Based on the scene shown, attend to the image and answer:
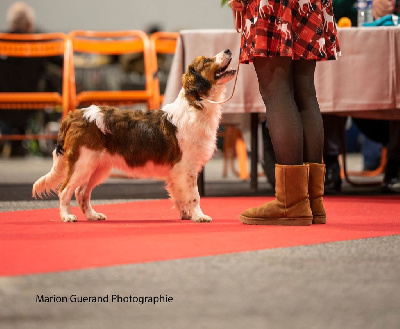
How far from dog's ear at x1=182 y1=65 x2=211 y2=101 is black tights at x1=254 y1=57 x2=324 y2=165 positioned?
35 cm

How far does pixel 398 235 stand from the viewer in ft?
8.14

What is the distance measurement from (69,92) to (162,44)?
36.2 inches

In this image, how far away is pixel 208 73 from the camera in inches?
116

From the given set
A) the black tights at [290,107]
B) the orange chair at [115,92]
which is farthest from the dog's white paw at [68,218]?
the orange chair at [115,92]

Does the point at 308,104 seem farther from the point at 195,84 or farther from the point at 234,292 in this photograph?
the point at 234,292

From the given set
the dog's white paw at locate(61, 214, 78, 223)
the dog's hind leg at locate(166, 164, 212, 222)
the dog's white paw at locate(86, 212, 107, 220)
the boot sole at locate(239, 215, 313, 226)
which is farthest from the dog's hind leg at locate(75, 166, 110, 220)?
the boot sole at locate(239, 215, 313, 226)

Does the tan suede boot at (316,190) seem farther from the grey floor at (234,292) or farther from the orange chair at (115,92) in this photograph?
the orange chair at (115,92)

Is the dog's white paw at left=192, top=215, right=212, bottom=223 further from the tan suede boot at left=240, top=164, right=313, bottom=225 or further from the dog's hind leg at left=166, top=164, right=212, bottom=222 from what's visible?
the tan suede boot at left=240, top=164, right=313, bottom=225

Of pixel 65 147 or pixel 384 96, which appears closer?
pixel 65 147

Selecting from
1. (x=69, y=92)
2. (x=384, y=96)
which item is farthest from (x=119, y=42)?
(x=384, y=96)

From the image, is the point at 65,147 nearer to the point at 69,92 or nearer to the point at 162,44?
the point at 69,92

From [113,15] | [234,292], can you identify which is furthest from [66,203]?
[113,15]

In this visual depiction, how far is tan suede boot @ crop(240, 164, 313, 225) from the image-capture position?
2645 mm

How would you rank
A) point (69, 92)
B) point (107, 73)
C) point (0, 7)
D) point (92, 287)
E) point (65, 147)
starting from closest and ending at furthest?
point (92, 287) → point (65, 147) → point (69, 92) → point (107, 73) → point (0, 7)
